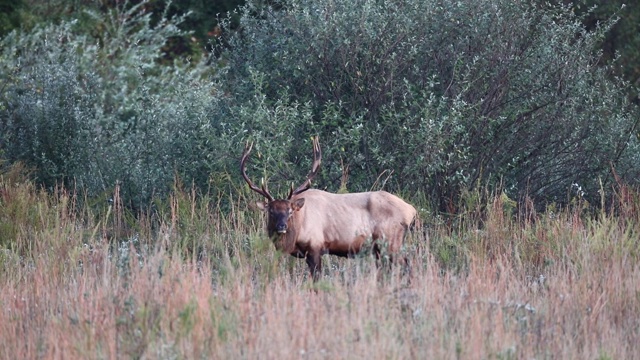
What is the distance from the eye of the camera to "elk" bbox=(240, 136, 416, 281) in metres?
9.57

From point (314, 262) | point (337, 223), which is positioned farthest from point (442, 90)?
point (314, 262)

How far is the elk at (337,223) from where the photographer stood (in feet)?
31.4

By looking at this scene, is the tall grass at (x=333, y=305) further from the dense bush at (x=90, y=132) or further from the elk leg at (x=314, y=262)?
the dense bush at (x=90, y=132)

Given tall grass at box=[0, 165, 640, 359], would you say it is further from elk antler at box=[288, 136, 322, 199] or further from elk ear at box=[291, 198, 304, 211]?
elk antler at box=[288, 136, 322, 199]

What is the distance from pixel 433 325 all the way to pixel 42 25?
13798 millimetres

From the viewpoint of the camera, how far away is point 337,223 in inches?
Answer: 383

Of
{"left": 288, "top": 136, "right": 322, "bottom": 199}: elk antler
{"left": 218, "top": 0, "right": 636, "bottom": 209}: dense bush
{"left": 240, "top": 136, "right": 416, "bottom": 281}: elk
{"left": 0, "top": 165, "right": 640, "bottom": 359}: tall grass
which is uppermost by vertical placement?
{"left": 218, "top": 0, "right": 636, "bottom": 209}: dense bush

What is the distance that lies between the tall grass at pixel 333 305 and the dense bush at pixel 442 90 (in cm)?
173

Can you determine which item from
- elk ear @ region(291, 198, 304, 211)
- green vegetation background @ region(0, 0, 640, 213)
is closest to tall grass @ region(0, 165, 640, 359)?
elk ear @ region(291, 198, 304, 211)

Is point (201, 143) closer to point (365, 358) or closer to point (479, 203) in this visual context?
point (479, 203)

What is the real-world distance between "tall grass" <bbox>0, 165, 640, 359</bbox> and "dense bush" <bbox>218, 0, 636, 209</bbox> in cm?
173

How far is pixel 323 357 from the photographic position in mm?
6555

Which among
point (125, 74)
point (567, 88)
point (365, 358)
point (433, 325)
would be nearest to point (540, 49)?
point (567, 88)

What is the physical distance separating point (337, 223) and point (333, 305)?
2416 millimetres
